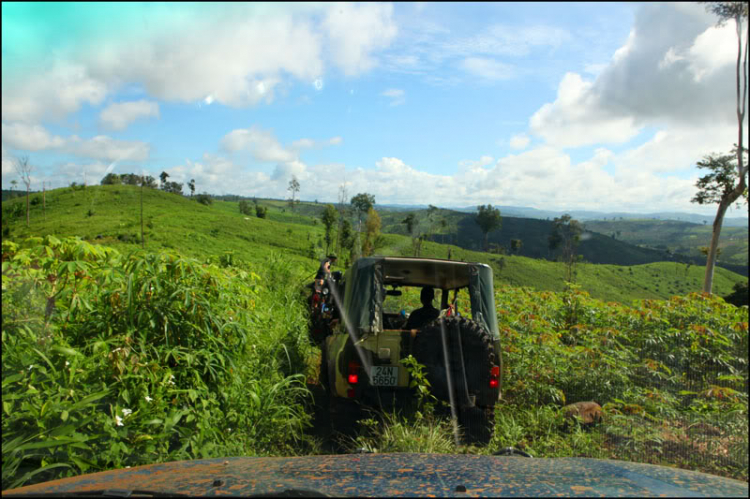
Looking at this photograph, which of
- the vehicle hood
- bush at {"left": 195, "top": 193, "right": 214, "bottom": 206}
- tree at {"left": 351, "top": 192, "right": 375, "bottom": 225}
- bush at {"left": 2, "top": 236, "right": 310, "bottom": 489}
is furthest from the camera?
bush at {"left": 195, "top": 193, "right": 214, "bottom": 206}

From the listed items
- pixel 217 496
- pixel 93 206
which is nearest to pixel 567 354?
pixel 217 496

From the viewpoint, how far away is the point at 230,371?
162 inches

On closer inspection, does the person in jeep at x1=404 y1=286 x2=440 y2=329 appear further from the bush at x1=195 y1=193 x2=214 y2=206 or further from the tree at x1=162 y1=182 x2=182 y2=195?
the bush at x1=195 y1=193 x2=214 y2=206

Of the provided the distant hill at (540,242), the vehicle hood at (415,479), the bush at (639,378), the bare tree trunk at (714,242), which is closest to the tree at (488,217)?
the distant hill at (540,242)

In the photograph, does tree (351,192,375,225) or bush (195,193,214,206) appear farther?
bush (195,193,214,206)

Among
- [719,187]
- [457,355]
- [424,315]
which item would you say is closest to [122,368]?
[457,355]

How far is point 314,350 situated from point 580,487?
6645 millimetres

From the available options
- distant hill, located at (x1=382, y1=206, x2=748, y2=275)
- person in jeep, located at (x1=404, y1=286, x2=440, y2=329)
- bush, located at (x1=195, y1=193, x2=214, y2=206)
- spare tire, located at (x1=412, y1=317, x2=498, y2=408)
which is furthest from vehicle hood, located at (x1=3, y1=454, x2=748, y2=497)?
distant hill, located at (x1=382, y1=206, x2=748, y2=275)

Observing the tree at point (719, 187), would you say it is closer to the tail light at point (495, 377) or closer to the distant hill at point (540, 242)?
the tail light at point (495, 377)

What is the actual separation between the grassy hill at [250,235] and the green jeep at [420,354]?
1148 inches

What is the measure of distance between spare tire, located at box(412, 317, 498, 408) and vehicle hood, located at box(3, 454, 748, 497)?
199cm

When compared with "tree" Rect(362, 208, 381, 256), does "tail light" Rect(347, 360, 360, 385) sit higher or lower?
lower

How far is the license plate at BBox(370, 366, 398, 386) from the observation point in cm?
430

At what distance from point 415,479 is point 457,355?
2539mm
